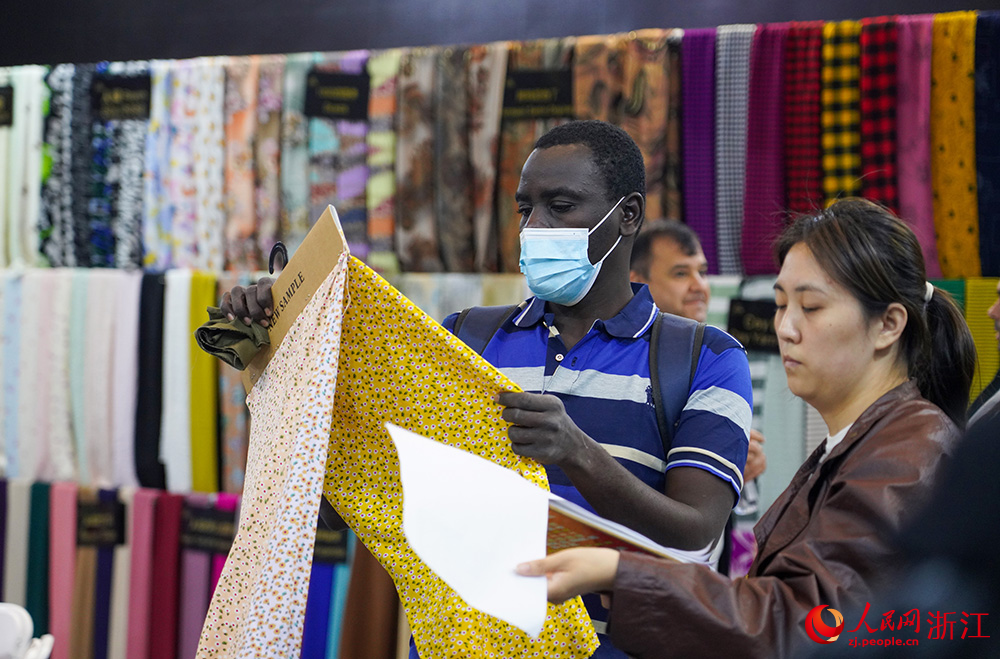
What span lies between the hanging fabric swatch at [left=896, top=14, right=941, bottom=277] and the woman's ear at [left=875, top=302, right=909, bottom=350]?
179 centimetres

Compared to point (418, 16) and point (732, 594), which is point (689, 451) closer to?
point (732, 594)

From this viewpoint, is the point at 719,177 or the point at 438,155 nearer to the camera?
the point at 719,177

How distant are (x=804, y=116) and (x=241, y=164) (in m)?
2.14

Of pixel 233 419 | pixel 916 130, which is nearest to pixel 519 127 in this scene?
pixel 916 130

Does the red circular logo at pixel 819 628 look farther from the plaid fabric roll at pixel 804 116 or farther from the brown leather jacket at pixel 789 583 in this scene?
the plaid fabric roll at pixel 804 116

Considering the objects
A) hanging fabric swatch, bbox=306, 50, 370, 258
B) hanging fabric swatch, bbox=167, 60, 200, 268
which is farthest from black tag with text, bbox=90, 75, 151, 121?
hanging fabric swatch, bbox=306, 50, 370, 258

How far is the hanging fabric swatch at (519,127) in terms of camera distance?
343 centimetres

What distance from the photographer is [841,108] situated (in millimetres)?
3113

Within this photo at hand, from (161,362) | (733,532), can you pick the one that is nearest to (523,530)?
(733,532)

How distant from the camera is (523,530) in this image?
46.5 inches

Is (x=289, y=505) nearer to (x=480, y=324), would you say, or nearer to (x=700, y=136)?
(x=480, y=324)

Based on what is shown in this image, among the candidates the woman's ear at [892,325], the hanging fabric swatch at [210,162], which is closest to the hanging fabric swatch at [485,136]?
the hanging fabric swatch at [210,162]

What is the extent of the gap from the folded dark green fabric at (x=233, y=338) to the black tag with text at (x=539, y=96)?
6.74 feet

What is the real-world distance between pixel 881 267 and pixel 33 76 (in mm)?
3727
